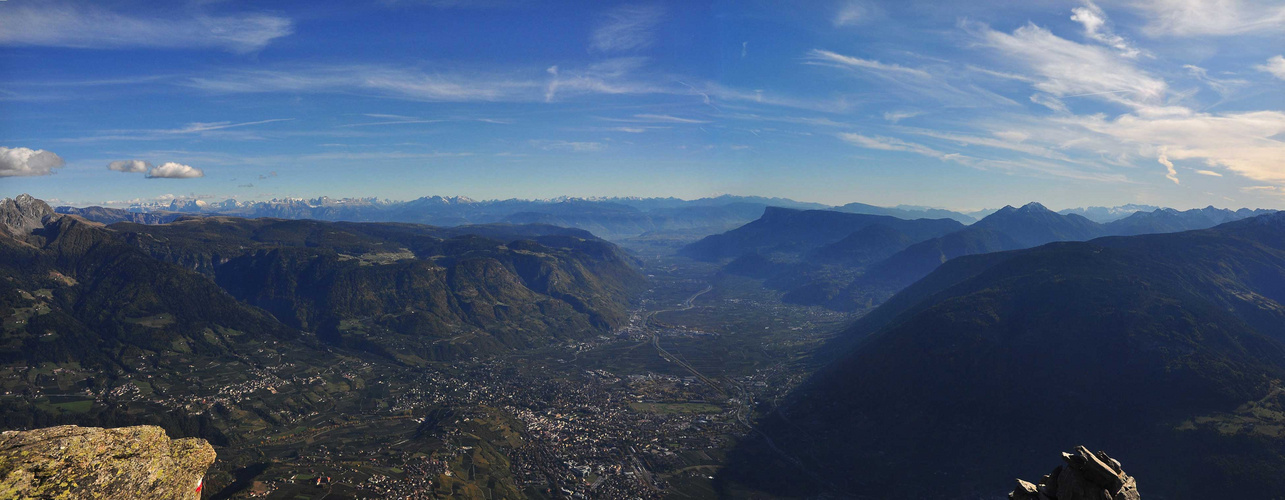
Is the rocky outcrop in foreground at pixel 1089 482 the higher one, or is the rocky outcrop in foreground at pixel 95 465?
the rocky outcrop in foreground at pixel 1089 482

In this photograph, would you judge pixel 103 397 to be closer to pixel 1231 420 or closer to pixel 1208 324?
pixel 1231 420

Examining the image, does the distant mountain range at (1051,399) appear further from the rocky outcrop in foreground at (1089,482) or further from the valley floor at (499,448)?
the rocky outcrop in foreground at (1089,482)

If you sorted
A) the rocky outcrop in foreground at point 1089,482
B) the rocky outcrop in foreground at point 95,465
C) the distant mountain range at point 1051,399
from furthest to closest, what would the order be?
the distant mountain range at point 1051,399
the rocky outcrop in foreground at point 95,465
the rocky outcrop in foreground at point 1089,482

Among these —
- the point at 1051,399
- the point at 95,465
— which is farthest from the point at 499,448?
the point at 1051,399

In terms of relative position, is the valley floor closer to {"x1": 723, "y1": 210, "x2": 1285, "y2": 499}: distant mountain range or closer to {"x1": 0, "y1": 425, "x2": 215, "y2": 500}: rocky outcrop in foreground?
{"x1": 723, "y1": 210, "x2": 1285, "y2": 499}: distant mountain range

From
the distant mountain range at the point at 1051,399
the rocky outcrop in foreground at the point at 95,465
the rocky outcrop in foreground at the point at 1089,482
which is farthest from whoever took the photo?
the distant mountain range at the point at 1051,399

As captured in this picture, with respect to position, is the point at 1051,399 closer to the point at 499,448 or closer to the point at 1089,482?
the point at 499,448

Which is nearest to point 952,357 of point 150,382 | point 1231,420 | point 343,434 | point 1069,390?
point 1069,390

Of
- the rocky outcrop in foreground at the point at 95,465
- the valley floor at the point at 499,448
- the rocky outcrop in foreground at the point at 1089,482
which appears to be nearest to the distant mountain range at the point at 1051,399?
the valley floor at the point at 499,448
